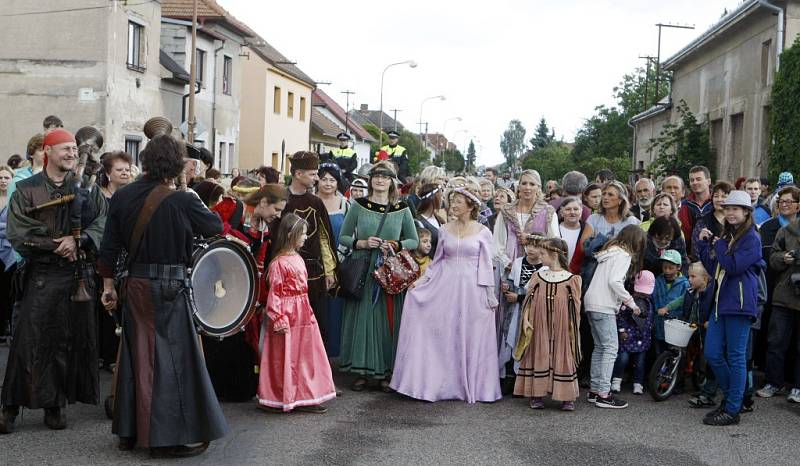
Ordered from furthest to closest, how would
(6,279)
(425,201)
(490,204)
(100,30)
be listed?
(100,30), (490,204), (6,279), (425,201)

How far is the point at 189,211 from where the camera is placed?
249 inches

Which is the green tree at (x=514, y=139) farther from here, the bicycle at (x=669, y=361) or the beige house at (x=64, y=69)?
the bicycle at (x=669, y=361)

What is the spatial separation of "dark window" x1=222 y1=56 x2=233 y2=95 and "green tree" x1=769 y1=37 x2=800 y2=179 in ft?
75.6

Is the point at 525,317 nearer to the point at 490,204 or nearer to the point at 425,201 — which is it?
the point at 425,201

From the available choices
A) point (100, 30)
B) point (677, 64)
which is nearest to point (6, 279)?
point (100, 30)

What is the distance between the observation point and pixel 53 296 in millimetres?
6992

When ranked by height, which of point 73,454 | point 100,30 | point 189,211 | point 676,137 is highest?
point 100,30

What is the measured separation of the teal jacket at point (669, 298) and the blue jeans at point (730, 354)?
1.16 meters

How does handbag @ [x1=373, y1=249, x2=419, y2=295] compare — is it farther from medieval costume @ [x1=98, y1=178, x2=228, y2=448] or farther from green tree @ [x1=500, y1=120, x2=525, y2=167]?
green tree @ [x1=500, y1=120, x2=525, y2=167]

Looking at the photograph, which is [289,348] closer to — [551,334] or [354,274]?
[354,274]

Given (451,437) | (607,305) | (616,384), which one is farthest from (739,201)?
(451,437)

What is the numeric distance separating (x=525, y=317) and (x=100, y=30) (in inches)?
915

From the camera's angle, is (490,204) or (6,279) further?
(490,204)

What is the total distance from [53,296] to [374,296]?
3.09m
